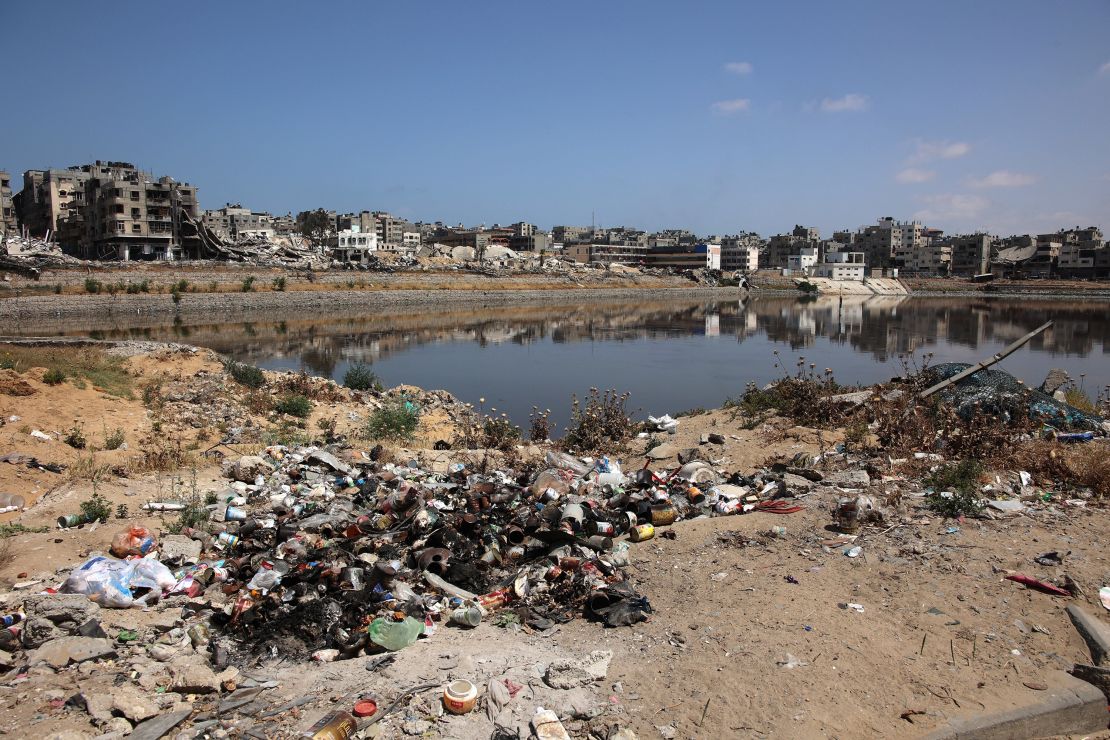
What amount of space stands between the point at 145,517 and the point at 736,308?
58.7m

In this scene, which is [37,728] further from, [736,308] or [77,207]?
[77,207]

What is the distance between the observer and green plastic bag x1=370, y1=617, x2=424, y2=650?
382 cm

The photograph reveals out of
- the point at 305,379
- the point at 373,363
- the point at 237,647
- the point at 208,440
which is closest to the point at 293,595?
the point at 237,647

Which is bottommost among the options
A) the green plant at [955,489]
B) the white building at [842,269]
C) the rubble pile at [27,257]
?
the green plant at [955,489]

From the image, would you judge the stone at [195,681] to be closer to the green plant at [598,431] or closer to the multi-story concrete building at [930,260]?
the green plant at [598,431]

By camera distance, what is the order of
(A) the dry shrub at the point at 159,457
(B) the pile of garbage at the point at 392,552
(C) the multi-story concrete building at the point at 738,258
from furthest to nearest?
(C) the multi-story concrete building at the point at 738,258
(A) the dry shrub at the point at 159,457
(B) the pile of garbage at the point at 392,552

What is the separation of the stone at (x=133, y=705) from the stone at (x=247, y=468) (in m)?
3.68

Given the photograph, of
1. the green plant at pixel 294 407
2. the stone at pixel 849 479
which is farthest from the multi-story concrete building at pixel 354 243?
the stone at pixel 849 479

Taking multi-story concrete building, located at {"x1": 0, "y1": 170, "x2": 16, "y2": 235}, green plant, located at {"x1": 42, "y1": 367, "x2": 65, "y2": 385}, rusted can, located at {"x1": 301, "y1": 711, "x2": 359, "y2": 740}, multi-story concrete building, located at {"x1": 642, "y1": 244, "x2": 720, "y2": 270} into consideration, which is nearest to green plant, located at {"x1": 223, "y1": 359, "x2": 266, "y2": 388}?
green plant, located at {"x1": 42, "y1": 367, "x2": 65, "y2": 385}

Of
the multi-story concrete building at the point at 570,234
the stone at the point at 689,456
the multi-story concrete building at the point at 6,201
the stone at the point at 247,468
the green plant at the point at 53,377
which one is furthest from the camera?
the multi-story concrete building at the point at 570,234

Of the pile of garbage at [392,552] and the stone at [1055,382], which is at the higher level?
the stone at [1055,382]

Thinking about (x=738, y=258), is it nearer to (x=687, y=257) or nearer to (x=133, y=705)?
(x=687, y=257)

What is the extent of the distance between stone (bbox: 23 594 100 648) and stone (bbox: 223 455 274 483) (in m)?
2.85

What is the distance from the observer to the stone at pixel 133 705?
302 centimetres
